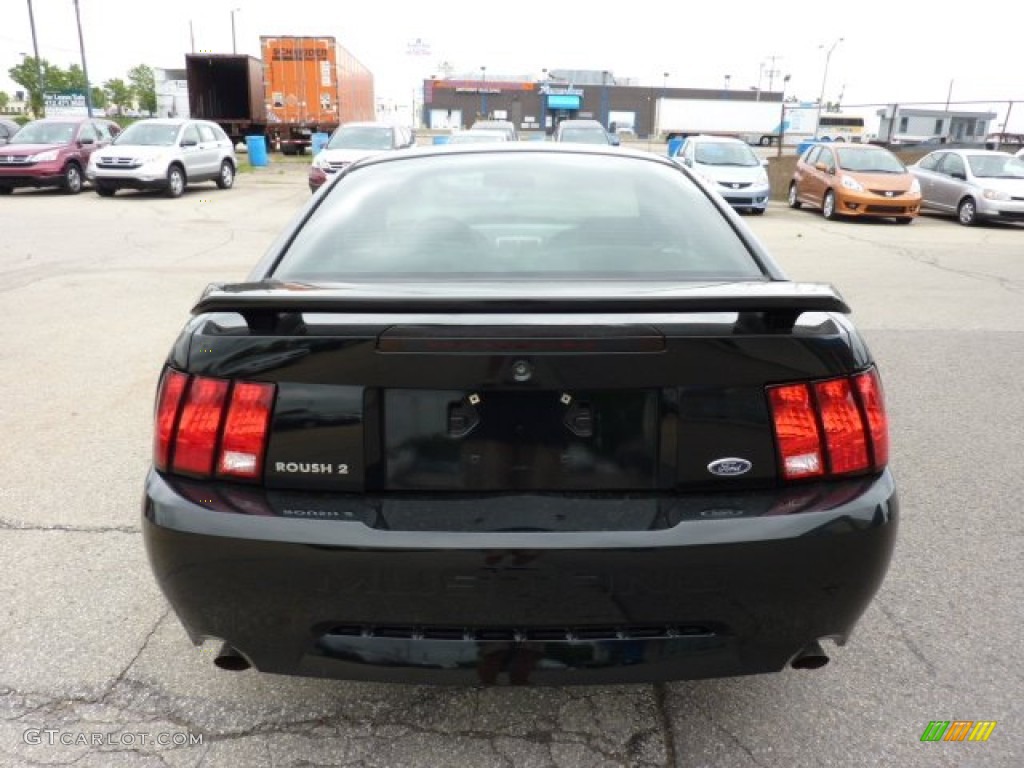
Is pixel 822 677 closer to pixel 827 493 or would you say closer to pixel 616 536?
pixel 827 493

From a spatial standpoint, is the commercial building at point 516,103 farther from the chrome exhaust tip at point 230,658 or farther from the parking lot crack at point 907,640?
the chrome exhaust tip at point 230,658

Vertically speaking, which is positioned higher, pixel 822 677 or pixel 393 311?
pixel 393 311

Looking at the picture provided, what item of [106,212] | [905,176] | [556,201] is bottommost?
[106,212]

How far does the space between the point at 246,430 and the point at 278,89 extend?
32775 mm

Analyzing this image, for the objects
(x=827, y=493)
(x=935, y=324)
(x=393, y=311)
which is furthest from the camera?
(x=935, y=324)

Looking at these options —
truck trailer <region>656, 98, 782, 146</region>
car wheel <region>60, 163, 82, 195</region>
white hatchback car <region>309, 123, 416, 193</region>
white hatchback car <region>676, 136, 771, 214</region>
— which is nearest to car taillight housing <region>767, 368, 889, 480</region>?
white hatchback car <region>676, 136, 771, 214</region>

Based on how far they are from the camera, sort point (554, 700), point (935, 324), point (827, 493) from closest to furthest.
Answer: point (827, 493)
point (554, 700)
point (935, 324)

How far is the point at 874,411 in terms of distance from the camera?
212cm

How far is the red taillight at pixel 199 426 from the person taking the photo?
2027 millimetres

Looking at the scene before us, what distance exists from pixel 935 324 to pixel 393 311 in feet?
23.6

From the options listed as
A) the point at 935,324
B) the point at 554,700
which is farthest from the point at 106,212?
the point at 554,700

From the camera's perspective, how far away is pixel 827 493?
204cm

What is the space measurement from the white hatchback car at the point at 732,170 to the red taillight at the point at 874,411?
52.3 ft

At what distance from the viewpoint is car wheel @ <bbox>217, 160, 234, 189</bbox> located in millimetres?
21234
